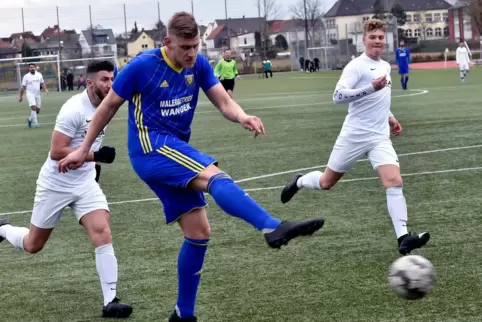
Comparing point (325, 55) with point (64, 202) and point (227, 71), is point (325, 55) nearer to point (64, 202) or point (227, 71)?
point (227, 71)

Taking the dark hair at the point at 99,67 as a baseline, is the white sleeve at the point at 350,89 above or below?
below

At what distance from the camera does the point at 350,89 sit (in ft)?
29.2

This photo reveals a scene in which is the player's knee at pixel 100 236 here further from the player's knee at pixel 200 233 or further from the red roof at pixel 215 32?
the red roof at pixel 215 32

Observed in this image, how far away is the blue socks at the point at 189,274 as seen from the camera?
6.32m

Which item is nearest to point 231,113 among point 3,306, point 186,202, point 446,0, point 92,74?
point 186,202

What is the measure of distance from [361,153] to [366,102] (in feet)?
1.73

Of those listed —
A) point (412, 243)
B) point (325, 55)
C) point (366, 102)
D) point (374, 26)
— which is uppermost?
point (325, 55)

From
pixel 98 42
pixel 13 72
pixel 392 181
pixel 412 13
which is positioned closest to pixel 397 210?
pixel 392 181

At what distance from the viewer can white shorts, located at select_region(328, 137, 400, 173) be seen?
28.7 ft

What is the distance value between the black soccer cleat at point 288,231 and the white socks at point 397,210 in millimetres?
3177

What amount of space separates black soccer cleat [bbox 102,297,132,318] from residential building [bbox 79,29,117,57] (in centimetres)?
7350

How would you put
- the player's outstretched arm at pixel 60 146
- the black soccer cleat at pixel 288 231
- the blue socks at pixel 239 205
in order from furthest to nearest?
the player's outstretched arm at pixel 60 146, the blue socks at pixel 239 205, the black soccer cleat at pixel 288 231

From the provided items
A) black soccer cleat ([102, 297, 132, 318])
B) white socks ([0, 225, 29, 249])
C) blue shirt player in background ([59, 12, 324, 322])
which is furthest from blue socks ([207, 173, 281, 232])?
white socks ([0, 225, 29, 249])

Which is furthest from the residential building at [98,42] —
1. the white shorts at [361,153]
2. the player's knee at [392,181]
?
the player's knee at [392,181]
